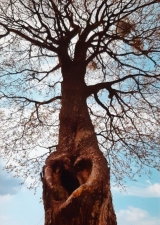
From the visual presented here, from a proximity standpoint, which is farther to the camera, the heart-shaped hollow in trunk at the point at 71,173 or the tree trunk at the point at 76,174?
the heart-shaped hollow in trunk at the point at 71,173

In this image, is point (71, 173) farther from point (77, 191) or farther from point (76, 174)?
point (77, 191)

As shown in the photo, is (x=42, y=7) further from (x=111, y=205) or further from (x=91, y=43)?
(x=111, y=205)

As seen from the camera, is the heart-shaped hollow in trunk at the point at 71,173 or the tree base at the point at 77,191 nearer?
the tree base at the point at 77,191

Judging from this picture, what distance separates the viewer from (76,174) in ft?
17.5

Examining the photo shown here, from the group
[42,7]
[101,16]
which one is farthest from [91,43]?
[42,7]

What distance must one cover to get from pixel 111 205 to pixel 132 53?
14.0 ft

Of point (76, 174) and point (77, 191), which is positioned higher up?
point (76, 174)

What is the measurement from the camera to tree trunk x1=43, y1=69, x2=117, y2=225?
4.46 metres

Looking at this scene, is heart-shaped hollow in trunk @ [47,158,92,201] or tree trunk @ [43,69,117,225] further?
heart-shaped hollow in trunk @ [47,158,92,201]

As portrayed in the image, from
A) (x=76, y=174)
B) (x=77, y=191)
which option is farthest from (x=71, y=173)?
(x=77, y=191)

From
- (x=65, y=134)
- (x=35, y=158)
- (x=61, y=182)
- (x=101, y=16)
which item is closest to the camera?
(x=61, y=182)

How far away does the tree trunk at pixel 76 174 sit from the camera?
176 inches

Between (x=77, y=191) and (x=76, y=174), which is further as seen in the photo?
(x=76, y=174)

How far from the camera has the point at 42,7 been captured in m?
7.59
